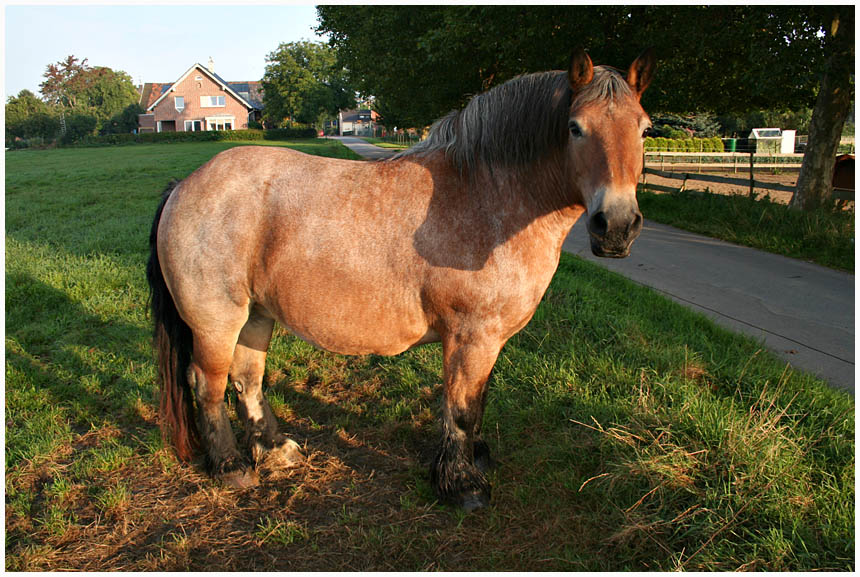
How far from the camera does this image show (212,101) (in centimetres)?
6122

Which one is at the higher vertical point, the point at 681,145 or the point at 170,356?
the point at 681,145

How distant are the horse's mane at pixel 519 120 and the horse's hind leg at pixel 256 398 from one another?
1522 mm

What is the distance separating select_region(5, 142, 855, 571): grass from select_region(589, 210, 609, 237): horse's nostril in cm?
140

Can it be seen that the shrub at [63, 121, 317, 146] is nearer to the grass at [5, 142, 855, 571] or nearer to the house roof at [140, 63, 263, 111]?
the house roof at [140, 63, 263, 111]

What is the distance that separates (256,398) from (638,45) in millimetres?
11969

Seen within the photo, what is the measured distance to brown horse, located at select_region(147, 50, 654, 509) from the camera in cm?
262

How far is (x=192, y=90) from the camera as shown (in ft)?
198

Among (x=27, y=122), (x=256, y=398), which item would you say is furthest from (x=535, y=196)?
(x=27, y=122)

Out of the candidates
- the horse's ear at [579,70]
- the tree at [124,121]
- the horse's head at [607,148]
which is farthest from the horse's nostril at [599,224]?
the tree at [124,121]

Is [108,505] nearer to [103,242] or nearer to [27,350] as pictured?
[27,350]

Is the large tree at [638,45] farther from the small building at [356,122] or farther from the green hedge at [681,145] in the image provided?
the small building at [356,122]

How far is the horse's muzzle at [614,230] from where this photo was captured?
2100 mm

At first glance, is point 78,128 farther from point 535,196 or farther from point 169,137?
point 535,196

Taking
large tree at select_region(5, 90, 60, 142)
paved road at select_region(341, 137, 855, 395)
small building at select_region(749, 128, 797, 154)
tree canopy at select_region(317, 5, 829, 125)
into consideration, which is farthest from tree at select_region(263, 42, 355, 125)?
paved road at select_region(341, 137, 855, 395)
